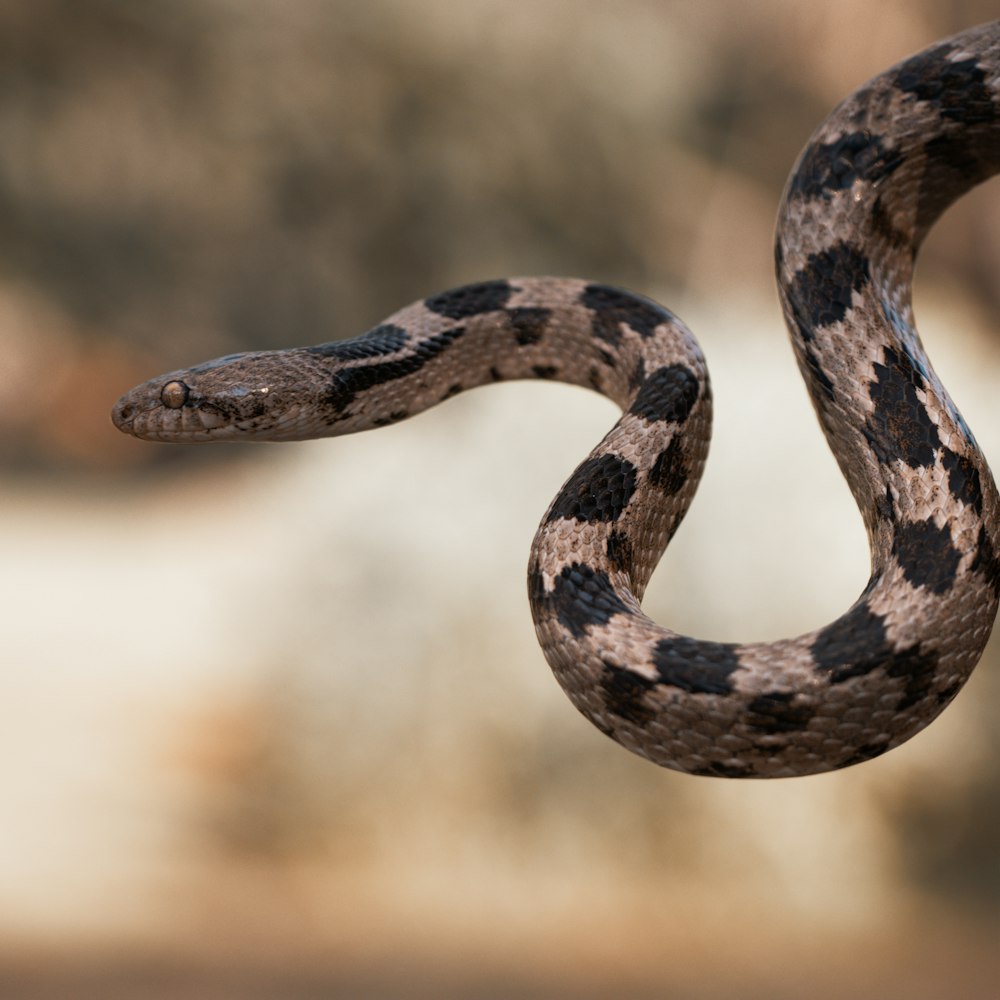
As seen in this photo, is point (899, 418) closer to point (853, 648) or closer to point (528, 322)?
point (853, 648)

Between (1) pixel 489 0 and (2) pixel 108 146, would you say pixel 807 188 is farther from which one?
(2) pixel 108 146

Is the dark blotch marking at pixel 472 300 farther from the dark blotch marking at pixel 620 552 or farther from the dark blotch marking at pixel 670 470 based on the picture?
the dark blotch marking at pixel 620 552

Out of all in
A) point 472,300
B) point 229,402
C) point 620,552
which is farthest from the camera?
point 472,300

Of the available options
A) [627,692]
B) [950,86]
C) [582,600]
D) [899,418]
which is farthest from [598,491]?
[950,86]

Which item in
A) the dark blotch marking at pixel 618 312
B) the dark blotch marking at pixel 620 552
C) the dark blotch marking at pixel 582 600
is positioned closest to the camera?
the dark blotch marking at pixel 582 600

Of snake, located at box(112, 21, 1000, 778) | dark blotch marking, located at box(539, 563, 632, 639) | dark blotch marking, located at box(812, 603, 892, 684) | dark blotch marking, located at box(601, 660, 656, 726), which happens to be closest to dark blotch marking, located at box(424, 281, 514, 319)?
snake, located at box(112, 21, 1000, 778)

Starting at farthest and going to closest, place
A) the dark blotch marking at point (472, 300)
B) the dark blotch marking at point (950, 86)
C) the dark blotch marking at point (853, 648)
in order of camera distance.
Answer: the dark blotch marking at point (472, 300), the dark blotch marking at point (950, 86), the dark blotch marking at point (853, 648)

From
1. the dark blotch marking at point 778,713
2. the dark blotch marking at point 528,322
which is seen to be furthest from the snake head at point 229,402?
the dark blotch marking at point 778,713
